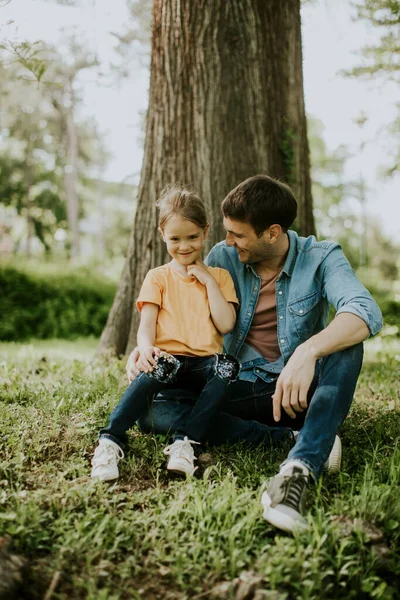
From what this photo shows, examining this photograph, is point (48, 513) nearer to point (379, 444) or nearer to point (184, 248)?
point (184, 248)

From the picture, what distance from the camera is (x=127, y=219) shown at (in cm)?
3950

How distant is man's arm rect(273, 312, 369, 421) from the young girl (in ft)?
1.21

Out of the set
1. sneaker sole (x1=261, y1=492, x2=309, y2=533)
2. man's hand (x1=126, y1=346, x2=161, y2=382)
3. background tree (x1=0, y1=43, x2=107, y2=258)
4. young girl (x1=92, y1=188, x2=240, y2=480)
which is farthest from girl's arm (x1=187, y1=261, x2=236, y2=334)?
background tree (x1=0, y1=43, x2=107, y2=258)

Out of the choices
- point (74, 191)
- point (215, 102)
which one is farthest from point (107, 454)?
point (74, 191)

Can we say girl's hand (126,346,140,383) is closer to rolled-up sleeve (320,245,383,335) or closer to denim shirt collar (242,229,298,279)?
denim shirt collar (242,229,298,279)

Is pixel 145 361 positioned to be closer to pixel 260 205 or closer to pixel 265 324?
pixel 265 324

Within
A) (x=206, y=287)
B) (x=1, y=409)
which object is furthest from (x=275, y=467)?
(x=1, y=409)

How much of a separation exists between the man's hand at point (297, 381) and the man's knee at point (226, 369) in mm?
333

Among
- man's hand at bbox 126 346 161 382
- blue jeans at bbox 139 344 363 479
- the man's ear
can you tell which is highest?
the man's ear

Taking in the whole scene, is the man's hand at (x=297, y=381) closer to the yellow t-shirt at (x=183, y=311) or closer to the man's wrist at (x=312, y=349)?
the man's wrist at (x=312, y=349)

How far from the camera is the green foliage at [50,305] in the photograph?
1074 centimetres

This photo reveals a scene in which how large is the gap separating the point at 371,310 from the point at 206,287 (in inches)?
38.4

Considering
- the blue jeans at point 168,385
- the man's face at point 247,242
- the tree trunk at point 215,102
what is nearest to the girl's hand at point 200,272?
the man's face at point 247,242

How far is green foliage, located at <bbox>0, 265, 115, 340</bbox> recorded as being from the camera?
10.7m
